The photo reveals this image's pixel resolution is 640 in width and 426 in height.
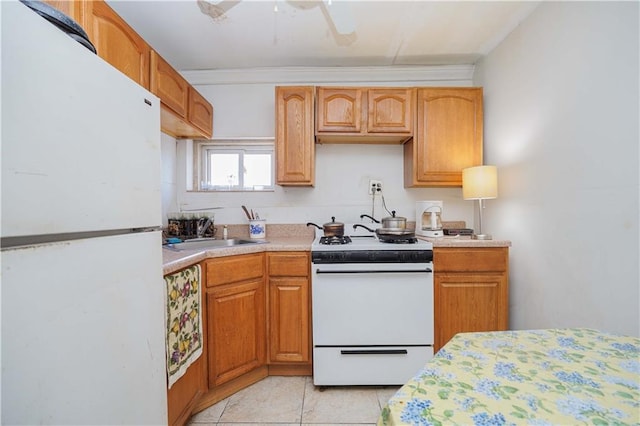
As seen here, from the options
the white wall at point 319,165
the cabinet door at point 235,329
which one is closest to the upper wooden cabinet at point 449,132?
the white wall at point 319,165

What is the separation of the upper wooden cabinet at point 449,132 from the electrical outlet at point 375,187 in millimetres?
404

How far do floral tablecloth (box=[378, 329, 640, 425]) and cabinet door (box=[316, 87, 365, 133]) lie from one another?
1746 mm

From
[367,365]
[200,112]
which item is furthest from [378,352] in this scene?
[200,112]

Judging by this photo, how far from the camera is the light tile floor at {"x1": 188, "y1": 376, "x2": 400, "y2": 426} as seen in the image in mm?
1490

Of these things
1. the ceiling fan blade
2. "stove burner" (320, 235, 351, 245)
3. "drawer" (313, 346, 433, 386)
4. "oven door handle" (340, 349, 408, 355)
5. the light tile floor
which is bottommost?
the light tile floor

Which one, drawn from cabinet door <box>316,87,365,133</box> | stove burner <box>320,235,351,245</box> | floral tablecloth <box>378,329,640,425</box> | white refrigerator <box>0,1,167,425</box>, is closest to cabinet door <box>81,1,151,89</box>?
white refrigerator <box>0,1,167,425</box>

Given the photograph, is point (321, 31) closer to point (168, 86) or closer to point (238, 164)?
point (168, 86)

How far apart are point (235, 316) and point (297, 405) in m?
0.62

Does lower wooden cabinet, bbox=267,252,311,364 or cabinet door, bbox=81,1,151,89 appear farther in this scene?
lower wooden cabinet, bbox=267,252,311,364

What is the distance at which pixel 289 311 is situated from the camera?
1803 millimetres

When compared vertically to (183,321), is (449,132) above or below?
above

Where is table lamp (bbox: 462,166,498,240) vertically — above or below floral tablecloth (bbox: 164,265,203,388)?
above

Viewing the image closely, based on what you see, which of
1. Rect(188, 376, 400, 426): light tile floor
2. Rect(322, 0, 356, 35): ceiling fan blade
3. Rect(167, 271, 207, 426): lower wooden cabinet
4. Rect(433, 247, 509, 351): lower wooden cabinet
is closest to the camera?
Rect(167, 271, 207, 426): lower wooden cabinet

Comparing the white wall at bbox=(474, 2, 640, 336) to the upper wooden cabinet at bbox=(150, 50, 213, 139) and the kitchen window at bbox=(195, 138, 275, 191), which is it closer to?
the kitchen window at bbox=(195, 138, 275, 191)
